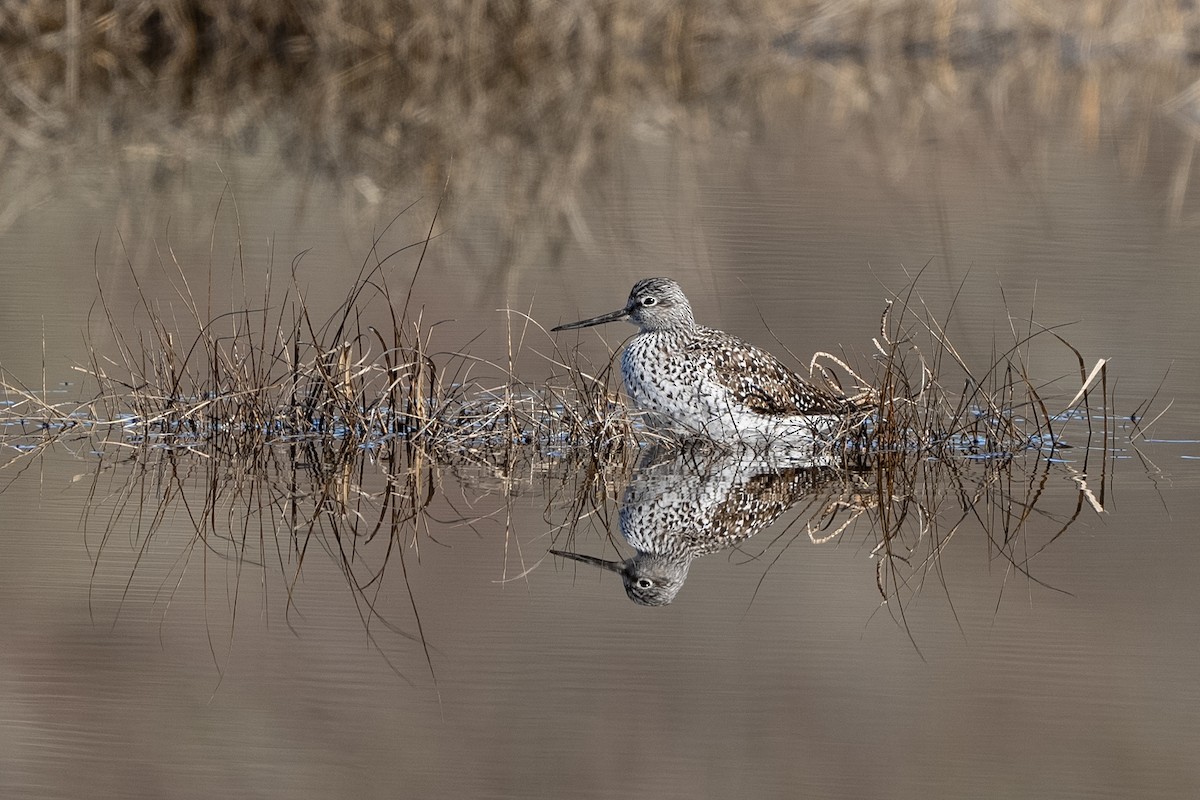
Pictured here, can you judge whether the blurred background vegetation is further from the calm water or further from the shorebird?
the shorebird

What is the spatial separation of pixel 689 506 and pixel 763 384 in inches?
42.5

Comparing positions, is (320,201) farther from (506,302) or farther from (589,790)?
(589,790)

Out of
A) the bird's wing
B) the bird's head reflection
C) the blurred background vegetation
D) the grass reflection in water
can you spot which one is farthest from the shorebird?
the blurred background vegetation

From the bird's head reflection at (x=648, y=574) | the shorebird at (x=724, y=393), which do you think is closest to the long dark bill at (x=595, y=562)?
the bird's head reflection at (x=648, y=574)

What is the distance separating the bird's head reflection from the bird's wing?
1605 millimetres

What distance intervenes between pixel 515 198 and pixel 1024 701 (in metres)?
8.02

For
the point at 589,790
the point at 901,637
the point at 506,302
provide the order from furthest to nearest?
the point at 506,302, the point at 901,637, the point at 589,790

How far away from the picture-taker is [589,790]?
14.4 feet

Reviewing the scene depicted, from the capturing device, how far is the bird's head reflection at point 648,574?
5762 millimetres

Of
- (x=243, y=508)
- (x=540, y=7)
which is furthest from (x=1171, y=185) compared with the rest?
(x=243, y=508)

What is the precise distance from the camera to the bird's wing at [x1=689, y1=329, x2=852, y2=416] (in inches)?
301

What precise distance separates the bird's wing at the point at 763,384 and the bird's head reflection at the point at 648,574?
1.61 metres

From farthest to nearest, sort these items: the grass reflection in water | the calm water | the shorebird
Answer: the shorebird → the grass reflection in water → the calm water

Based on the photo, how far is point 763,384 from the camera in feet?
25.2
